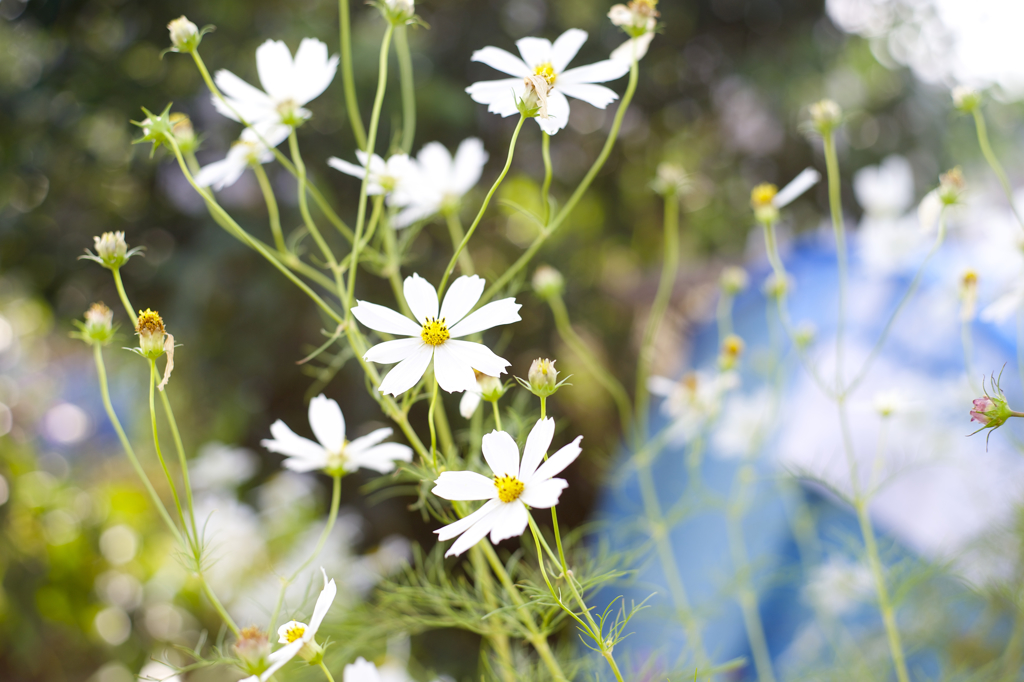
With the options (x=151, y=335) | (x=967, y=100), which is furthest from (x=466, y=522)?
(x=967, y=100)

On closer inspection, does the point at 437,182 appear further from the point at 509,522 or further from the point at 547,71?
the point at 509,522

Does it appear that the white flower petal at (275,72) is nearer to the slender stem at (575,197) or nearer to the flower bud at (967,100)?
the slender stem at (575,197)

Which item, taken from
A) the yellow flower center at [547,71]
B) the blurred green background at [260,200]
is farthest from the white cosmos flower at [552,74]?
the blurred green background at [260,200]

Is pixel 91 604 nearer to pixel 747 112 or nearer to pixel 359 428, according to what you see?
pixel 359 428

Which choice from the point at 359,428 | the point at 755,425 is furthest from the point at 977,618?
the point at 359,428

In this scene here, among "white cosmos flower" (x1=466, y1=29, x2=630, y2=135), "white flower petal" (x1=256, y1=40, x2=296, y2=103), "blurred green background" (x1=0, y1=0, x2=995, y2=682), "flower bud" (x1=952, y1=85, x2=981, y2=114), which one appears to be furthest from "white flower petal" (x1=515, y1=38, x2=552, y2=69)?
"blurred green background" (x1=0, y1=0, x2=995, y2=682)

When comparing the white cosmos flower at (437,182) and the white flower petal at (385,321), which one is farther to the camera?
the white cosmos flower at (437,182)
